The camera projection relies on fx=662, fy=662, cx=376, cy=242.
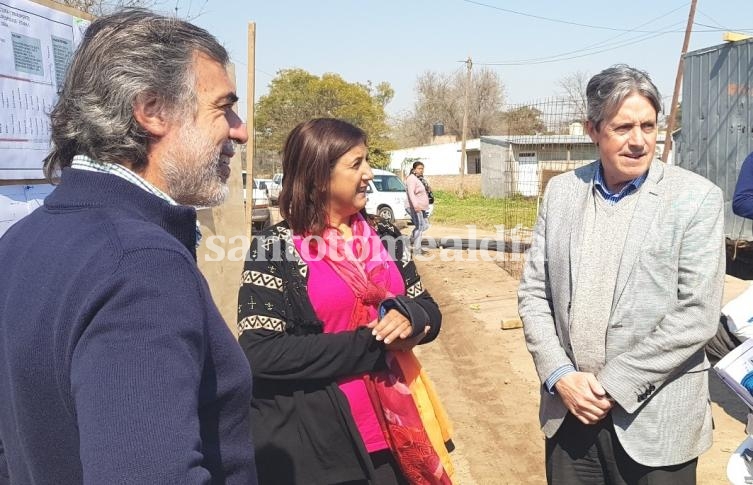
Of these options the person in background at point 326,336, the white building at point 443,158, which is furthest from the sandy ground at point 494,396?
the white building at point 443,158

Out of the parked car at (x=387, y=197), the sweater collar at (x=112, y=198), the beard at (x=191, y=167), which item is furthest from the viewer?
the parked car at (x=387, y=197)

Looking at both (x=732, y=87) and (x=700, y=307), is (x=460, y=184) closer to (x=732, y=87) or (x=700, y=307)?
(x=732, y=87)

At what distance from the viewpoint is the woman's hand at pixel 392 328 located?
2.30 metres

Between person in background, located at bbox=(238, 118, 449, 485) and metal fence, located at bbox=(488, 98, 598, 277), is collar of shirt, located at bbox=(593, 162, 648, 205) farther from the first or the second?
metal fence, located at bbox=(488, 98, 598, 277)

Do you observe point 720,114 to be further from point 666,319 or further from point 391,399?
point 391,399

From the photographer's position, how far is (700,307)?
2297 mm

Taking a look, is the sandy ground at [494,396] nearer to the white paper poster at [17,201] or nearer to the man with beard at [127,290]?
the white paper poster at [17,201]

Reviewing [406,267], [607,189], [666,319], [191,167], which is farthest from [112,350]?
[607,189]

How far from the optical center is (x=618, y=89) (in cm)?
245

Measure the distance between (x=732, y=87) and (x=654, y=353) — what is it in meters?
6.96

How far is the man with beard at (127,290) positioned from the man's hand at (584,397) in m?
1.45

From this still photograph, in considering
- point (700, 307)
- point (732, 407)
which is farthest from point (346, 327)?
point (732, 407)

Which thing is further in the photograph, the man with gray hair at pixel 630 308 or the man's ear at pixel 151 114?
the man with gray hair at pixel 630 308

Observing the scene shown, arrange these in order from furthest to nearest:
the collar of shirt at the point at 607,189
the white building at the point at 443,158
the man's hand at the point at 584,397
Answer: the white building at the point at 443,158, the collar of shirt at the point at 607,189, the man's hand at the point at 584,397
